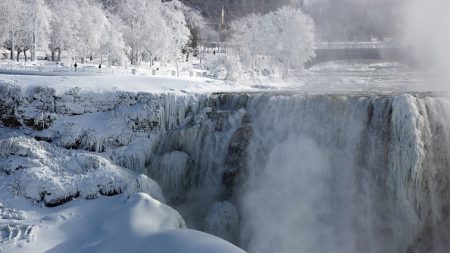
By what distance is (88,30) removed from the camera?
50.6 m

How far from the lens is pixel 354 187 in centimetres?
2106

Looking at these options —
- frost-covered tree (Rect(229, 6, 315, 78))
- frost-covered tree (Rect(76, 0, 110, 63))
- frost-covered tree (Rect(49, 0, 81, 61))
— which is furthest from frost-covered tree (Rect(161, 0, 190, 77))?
frost-covered tree (Rect(49, 0, 81, 61))

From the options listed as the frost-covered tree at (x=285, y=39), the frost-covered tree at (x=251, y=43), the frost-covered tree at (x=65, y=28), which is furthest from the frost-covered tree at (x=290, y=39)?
the frost-covered tree at (x=65, y=28)

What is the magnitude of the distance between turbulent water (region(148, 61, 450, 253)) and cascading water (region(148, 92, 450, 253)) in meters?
0.05

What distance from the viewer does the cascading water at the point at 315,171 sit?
762 inches

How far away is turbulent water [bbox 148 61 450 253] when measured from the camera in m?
19.4

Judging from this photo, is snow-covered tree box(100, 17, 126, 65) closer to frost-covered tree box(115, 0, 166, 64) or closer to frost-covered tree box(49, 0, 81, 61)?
frost-covered tree box(115, 0, 166, 64)

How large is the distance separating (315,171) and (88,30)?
36758 mm

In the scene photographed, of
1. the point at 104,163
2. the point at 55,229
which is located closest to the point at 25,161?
the point at 104,163

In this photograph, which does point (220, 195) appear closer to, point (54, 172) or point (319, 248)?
point (319, 248)

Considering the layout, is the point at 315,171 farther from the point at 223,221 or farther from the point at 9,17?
the point at 9,17

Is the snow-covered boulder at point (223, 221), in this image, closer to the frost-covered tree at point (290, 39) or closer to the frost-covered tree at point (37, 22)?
the frost-covered tree at point (37, 22)

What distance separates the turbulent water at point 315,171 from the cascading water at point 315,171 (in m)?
0.05

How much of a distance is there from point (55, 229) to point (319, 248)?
11229mm
